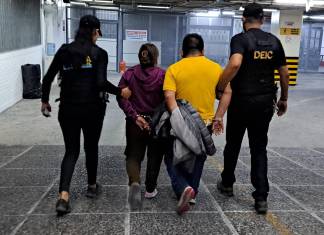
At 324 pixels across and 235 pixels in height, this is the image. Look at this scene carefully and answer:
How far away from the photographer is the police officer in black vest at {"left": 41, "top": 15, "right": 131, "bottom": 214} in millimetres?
3184

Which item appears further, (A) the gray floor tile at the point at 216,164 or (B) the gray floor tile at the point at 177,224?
(A) the gray floor tile at the point at 216,164

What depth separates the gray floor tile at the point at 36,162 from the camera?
4695 millimetres

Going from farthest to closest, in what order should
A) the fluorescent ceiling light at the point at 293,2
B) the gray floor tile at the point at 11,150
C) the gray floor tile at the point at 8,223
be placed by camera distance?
the fluorescent ceiling light at the point at 293,2, the gray floor tile at the point at 11,150, the gray floor tile at the point at 8,223

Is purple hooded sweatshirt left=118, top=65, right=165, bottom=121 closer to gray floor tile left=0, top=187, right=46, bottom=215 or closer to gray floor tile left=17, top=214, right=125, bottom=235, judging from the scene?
gray floor tile left=17, top=214, right=125, bottom=235

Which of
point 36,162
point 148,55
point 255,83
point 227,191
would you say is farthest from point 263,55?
point 36,162

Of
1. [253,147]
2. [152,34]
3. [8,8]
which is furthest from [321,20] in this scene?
[253,147]

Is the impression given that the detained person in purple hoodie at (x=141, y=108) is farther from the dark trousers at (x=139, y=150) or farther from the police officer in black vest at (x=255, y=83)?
the police officer in black vest at (x=255, y=83)

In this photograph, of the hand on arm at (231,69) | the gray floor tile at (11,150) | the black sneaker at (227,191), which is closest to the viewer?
the hand on arm at (231,69)

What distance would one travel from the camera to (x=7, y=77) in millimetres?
8930

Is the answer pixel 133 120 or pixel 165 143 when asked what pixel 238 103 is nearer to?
pixel 165 143

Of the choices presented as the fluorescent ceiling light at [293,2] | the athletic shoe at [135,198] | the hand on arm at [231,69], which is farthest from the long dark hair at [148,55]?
the fluorescent ceiling light at [293,2]

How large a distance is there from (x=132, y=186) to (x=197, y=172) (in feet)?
2.06

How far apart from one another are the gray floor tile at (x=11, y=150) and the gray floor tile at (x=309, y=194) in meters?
3.77

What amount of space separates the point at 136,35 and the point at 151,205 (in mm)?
16882
